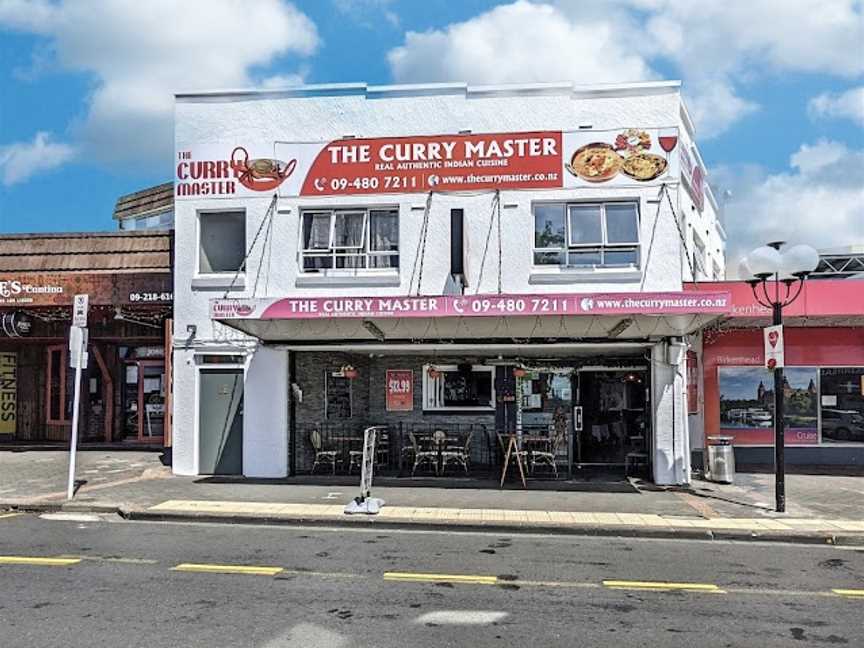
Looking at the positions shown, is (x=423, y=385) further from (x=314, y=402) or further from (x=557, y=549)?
(x=557, y=549)

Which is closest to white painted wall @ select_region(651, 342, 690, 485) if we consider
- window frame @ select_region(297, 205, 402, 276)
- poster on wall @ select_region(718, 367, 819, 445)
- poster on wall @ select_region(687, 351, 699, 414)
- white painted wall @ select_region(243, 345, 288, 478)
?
poster on wall @ select_region(687, 351, 699, 414)

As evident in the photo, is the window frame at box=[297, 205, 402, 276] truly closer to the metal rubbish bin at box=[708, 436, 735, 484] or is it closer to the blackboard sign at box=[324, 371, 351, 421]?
the blackboard sign at box=[324, 371, 351, 421]

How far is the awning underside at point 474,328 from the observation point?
13.4 meters

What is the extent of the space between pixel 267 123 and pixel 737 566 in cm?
Result: 1206

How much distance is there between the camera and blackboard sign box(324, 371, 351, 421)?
1680 cm

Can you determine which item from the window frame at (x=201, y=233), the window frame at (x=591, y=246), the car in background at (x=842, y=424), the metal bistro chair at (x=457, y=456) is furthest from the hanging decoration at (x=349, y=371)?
the car in background at (x=842, y=424)

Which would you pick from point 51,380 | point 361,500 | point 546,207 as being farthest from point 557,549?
point 51,380

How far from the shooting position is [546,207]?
15.7 metres

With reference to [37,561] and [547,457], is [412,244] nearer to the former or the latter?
[547,457]

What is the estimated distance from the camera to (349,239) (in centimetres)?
1608

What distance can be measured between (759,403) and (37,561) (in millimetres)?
15224

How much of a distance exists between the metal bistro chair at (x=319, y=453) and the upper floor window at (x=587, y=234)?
557cm

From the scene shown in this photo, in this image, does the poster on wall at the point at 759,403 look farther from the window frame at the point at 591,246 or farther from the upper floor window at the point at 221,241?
the upper floor window at the point at 221,241

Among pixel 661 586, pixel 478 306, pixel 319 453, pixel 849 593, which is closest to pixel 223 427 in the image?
pixel 319 453
